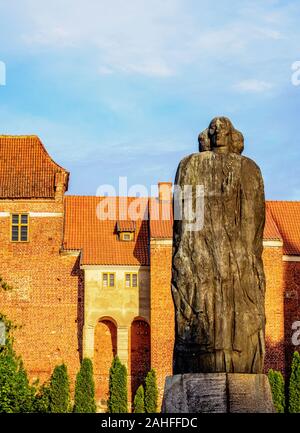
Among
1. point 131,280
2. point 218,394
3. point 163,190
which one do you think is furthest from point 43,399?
point 218,394

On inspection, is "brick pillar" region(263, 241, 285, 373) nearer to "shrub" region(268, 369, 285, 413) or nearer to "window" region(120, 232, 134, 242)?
"shrub" region(268, 369, 285, 413)

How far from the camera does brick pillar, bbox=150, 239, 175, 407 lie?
52875 mm

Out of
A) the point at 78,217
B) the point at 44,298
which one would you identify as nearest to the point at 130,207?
the point at 78,217

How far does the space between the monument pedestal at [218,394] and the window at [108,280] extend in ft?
137

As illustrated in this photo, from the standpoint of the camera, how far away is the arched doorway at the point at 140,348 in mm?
55062

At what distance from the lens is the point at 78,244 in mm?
55938

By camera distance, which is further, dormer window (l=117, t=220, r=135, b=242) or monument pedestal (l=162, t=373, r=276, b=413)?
dormer window (l=117, t=220, r=135, b=242)

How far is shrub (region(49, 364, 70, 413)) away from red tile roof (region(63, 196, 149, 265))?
492cm

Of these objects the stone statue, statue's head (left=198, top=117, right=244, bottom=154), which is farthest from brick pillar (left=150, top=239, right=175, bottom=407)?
the stone statue

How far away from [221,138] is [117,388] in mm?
39860

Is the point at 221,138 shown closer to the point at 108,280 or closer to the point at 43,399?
the point at 43,399
